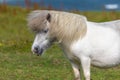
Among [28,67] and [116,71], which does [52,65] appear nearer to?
[28,67]

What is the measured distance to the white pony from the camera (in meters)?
7.51

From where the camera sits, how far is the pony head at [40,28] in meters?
7.45

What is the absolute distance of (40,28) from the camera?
24.5ft

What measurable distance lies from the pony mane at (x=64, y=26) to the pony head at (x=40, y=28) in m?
0.04

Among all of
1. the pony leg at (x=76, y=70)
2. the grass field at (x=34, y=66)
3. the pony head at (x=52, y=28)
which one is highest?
the pony head at (x=52, y=28)

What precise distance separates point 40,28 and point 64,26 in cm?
41

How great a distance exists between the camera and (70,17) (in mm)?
7691

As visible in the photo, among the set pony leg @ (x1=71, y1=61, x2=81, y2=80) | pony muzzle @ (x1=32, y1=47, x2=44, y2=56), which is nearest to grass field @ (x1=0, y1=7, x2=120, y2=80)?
pony muzzle @ (x1=32, y1=47, x2=44, y2=56)

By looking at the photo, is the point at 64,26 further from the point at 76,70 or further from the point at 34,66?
the point at 34,66

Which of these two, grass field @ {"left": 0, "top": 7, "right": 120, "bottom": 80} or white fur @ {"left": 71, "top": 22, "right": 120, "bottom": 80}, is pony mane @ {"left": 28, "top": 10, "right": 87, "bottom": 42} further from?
grass field @ {"left": 0, "top": 7, "right": 120, "bottom": 80}

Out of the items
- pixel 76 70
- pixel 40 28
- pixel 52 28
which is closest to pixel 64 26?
pixel 52 28

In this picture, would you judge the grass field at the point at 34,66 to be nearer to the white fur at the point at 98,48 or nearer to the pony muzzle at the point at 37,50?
the pony muzzle at the point at 37,50

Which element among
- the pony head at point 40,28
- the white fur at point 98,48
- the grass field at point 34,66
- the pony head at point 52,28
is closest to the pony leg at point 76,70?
the white fur at point 98,48

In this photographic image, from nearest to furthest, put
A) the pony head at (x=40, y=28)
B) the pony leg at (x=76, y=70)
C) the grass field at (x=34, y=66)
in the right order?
the pony head at (x=40, y=28), the pony leg at (x=76, y=70), the grass field at (x=34, y=66)
